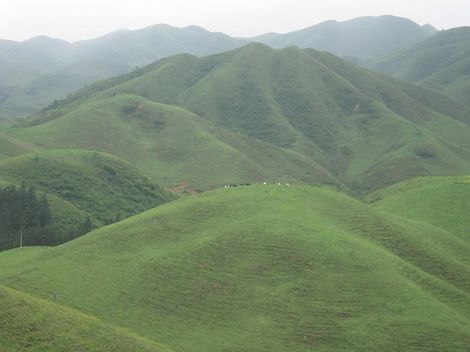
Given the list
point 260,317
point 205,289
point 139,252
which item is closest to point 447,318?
point 260,317

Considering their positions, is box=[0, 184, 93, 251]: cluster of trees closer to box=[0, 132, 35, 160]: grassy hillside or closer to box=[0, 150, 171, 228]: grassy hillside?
box=[0, 150, 171, 228]: grassy hillside

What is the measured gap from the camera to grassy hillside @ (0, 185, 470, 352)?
50.7 meters

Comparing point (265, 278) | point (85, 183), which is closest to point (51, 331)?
point (265, 278)

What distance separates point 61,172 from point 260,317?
8737 cm

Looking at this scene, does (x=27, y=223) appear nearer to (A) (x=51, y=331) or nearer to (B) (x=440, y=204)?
(A) (x=51, y=331)

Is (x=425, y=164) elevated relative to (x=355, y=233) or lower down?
lower down

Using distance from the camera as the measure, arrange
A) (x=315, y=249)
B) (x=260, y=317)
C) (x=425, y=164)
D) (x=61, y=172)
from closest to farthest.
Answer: (x=260, y=317), (x=315, y=249), (x=61, y=172), (x=425, y=164)

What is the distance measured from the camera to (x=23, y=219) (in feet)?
316

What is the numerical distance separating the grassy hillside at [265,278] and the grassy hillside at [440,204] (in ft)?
36.8

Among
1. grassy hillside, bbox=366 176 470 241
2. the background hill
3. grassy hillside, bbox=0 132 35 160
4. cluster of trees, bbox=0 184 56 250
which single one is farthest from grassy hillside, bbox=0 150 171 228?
grassy hillside, bbox=366 176 470 241

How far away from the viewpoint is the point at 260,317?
52.7 metres

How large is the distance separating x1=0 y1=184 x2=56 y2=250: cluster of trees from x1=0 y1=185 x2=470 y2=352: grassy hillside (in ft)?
41.3

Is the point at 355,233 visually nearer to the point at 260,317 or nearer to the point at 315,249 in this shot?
the point at 315,249

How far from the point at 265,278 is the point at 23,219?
180ft
